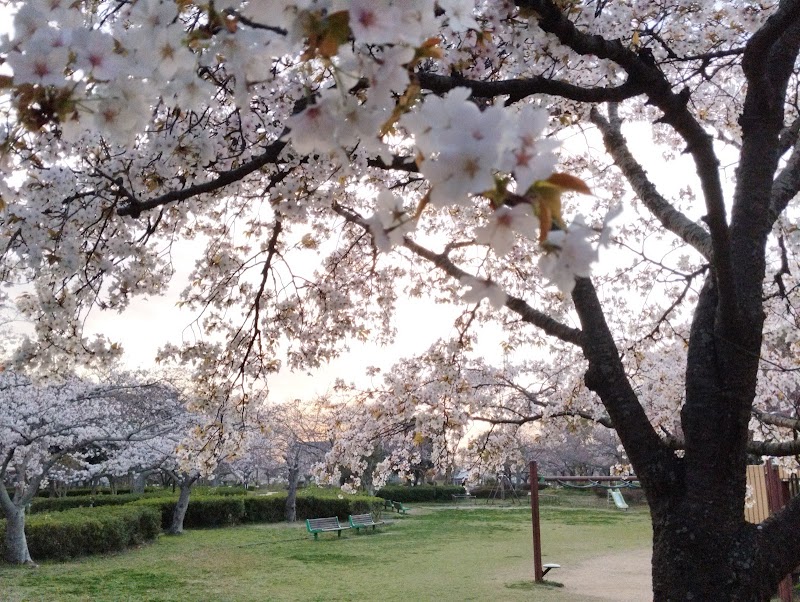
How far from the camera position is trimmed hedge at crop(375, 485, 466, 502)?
87.6ft

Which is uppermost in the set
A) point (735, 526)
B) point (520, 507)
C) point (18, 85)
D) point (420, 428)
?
point (18, 85)

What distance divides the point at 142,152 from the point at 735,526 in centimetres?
321

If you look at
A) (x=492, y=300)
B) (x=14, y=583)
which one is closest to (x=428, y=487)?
(x=14, y=583)

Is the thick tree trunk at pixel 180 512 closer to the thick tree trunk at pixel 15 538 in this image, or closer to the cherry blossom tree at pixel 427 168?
the thick tree trunk at pixel 15 538

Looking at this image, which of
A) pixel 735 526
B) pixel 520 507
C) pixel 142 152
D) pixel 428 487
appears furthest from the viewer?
pixel 428 487

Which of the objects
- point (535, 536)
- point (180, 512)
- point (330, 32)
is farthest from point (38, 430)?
point (330, 32)

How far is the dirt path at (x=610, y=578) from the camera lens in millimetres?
7574

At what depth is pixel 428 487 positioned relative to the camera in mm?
28250

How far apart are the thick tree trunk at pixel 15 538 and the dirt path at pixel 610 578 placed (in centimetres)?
824

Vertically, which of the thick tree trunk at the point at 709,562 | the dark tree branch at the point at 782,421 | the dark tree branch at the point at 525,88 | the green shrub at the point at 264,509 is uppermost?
the dark tree branch at the point at 525,88

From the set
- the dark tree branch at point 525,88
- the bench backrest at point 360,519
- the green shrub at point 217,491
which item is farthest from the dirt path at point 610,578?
the green shrub at point 217,491

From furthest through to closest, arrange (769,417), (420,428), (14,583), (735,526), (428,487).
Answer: (428,487) → (14,583) → (420,428) → (769,417) → (735,526)

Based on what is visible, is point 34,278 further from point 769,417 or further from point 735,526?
point 769,417

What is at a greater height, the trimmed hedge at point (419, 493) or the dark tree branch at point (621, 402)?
the dark tree branch at point (621, 402)
